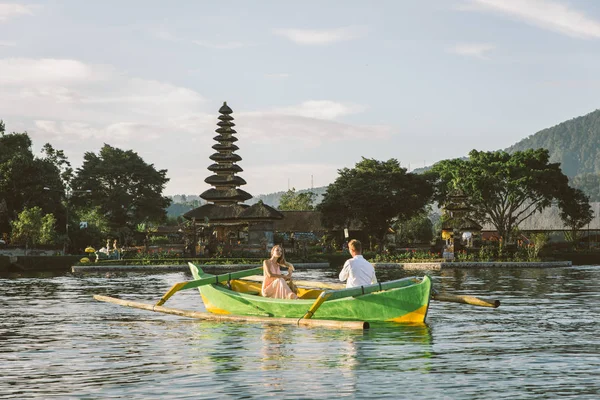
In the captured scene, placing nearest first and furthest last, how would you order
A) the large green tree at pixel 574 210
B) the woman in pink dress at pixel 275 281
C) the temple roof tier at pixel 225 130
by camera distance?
the woman in pink dress at pixel 275 281 → the large green tree at pixel 574 210 → the temple roof tier at pixel 225 130

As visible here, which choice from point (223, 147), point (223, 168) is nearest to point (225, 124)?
point (223, 147)

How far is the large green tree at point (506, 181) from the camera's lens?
82000 mm

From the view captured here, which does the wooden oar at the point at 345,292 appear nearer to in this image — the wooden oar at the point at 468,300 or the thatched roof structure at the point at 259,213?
the wooden oar at the point at 468,300

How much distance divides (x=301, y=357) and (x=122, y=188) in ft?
319

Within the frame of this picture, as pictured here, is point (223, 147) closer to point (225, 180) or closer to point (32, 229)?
point (225, 180)

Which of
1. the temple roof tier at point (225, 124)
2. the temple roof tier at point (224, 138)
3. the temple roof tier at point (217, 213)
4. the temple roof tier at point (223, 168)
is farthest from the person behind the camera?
the temple roof tier at point (225, 124)

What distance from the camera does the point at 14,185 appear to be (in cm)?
8388

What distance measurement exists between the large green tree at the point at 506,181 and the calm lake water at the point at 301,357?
56815mm

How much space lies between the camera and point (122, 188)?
110 metres

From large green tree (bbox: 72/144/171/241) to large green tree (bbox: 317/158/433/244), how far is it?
28181 mm

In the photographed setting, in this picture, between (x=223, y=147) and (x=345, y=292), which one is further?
(x=223, y=147)

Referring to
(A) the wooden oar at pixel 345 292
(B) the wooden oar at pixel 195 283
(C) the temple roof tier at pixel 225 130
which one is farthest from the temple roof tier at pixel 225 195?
(A) the wooden oar at pixel 345 292

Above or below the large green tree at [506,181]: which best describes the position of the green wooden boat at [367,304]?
below

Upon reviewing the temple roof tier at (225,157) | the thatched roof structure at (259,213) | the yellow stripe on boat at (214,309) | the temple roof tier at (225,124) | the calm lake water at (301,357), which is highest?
the temple roof tier at (225,124)
